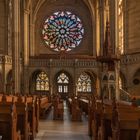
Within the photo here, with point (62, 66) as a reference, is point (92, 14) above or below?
above

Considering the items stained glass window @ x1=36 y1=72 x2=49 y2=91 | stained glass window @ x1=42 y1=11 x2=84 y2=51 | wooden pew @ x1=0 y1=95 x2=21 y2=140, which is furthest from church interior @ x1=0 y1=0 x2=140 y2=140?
wooden pew @ x1=0 y1=95 x2=21 y2=140

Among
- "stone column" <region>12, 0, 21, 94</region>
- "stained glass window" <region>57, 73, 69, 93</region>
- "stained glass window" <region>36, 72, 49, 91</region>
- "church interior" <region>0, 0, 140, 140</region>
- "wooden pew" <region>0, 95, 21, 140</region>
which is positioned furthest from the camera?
"stained glass window" <region>57, 73, 69, 93</region>

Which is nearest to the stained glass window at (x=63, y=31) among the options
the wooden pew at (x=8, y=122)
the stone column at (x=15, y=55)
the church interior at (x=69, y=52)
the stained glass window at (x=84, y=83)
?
the church interior at (x=69, y=52)

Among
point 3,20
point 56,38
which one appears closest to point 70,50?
point 56,38

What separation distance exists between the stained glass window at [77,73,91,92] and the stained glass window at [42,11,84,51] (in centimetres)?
467

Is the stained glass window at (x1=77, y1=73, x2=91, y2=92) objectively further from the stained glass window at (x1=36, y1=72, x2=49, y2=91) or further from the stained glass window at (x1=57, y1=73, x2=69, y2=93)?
the stained glass window at (x1=36, y1=72, x2=49, y2=91)

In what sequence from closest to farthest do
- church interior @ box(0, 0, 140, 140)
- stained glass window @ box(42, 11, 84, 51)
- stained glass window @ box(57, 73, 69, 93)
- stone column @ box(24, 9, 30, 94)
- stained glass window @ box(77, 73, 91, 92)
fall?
church interior @ box(0, 0, 140, 140), stone column @ box(24, 9, 30, 94), stained glass window @ box(57, 73, 69, 93), stained glass window @ box(77, 73, 91, 92), stained glass window @ box(42, 11, 84, 51)

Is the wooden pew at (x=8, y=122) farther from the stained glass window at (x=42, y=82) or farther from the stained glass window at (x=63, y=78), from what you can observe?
the stained glass window at (x=63, y=78)

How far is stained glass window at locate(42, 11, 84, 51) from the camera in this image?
44938 millimetres

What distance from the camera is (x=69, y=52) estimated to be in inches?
1742

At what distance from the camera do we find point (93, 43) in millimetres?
43125

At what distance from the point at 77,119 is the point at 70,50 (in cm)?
2751

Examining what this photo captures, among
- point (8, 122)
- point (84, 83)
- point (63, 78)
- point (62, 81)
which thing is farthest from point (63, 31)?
point (8, 122)

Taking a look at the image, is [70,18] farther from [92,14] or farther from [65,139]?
[65,139]
